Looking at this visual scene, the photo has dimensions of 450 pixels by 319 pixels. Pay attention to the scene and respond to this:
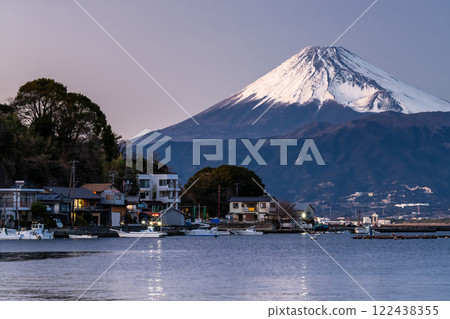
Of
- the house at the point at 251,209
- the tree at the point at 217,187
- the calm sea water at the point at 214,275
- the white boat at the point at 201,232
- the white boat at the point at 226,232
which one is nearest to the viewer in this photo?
the calm sea water at the point at 214,275

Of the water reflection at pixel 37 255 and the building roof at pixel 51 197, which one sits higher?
the building roof at pixel 51 197

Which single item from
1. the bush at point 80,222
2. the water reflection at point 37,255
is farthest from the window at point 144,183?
the water reflection at point 37,255

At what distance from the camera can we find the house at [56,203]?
7975 cm

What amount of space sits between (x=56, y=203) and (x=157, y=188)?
32.2 m

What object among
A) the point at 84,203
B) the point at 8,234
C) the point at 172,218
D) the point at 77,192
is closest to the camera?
the point at 8,234

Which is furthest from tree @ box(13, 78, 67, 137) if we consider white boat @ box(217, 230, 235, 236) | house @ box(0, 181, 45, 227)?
white boat @ box(217, 230, 235, 236)

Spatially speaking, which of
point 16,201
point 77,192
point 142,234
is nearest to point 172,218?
point 77,192

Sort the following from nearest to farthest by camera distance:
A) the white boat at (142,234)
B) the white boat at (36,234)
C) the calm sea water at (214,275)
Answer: the calm sea water at (214,275)
the white boat at (36,234)
the white boat at (142,234)

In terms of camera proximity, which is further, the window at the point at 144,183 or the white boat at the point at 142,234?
the window at the point at 144,183

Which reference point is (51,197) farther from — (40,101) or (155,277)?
(155,277)

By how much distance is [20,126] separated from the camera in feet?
291

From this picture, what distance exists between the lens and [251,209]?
121 metres

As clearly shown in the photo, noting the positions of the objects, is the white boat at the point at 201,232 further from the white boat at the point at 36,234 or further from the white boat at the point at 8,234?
the white boat at the point at 8,234

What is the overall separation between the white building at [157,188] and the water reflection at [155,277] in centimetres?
5377
